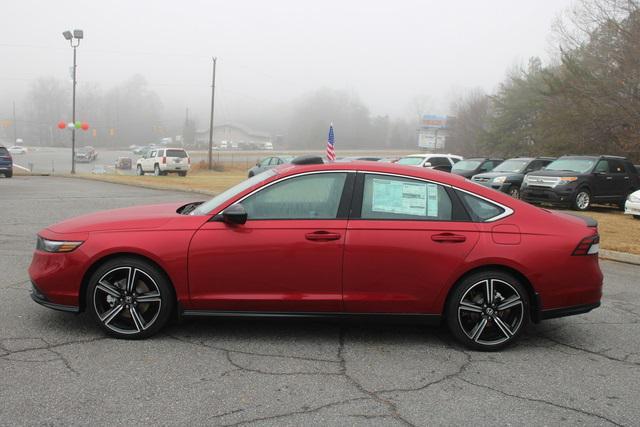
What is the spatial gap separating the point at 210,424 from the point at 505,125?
199 feet

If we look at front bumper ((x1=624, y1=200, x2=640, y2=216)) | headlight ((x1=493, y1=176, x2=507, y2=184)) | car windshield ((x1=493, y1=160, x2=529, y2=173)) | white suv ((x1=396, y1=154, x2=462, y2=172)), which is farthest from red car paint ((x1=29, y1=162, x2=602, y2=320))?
white suv ((x1=396, y1=154, x2=462, y2=172))

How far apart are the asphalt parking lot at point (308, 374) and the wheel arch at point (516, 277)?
329mm

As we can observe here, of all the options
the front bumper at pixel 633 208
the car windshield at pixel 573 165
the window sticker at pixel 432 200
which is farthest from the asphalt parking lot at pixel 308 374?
the car windshield at pixel 573 165

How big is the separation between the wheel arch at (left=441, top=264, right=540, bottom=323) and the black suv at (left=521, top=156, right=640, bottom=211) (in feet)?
43.9

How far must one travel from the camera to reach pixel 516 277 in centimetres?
464

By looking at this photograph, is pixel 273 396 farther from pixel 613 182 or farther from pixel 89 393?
pixel 613 182

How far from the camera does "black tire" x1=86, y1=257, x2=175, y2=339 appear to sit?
4.52 meters

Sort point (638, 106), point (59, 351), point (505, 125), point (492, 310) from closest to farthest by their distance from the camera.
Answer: point (59, 351), point (492, 310), point (638, 106), point (505, 125)

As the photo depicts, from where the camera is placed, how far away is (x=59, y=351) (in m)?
4.31

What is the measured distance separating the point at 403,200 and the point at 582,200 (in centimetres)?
1445

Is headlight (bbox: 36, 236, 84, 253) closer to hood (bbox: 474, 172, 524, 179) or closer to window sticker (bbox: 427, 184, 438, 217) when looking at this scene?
window sticker (bbox: 427, 184, 438, 217)

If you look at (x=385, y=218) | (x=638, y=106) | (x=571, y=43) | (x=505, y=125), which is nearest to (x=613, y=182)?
(x=638, y=106)

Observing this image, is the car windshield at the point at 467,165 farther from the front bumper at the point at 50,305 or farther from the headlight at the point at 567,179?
the front bumper at the point at 50,305

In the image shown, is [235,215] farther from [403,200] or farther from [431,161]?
[431,161]
